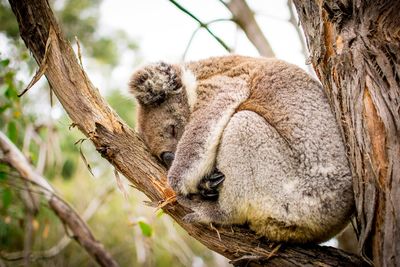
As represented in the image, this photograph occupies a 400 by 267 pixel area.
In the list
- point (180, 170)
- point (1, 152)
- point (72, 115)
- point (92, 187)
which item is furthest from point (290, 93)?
point (92, 187)

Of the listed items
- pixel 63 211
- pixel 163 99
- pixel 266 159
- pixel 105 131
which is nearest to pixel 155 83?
pixel 163 99

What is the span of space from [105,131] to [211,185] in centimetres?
95

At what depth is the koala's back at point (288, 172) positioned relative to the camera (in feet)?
10.6

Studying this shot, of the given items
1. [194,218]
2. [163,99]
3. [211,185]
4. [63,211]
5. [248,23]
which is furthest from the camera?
[248,23]

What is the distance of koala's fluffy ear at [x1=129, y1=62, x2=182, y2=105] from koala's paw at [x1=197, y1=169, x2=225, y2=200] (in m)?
1.01

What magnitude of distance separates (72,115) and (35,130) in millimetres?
3451

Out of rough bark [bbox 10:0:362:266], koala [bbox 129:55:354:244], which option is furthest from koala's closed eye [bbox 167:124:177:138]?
rough bark [bbox 10:0:362:266]

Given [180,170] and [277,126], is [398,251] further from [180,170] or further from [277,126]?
[180,170]

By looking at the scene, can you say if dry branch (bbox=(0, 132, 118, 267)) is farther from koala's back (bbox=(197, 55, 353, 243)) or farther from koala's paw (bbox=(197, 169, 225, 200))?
koala's back (bbox=(197, 55, 353, 243))

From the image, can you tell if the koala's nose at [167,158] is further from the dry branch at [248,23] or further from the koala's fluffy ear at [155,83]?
the dry branch at [248,23]

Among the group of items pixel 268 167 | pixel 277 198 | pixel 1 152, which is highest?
pixel 1 152

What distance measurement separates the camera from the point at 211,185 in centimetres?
349

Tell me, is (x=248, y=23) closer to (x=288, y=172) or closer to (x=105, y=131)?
(x=288, y=172)

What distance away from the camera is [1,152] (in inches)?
217
